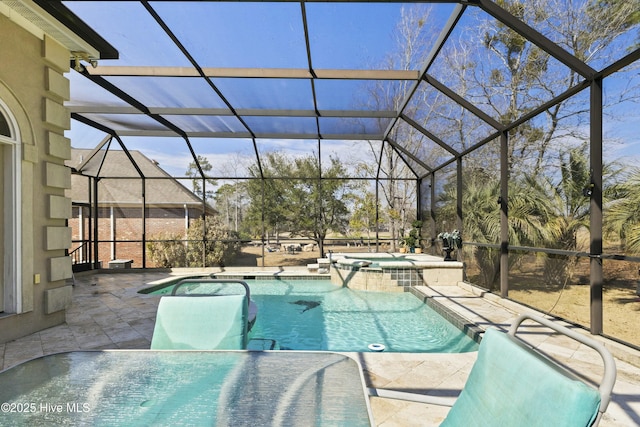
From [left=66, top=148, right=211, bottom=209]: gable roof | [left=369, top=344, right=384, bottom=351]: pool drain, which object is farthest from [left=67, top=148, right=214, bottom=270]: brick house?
[left=369, top=344, right=384, bottom=351]: pool drain

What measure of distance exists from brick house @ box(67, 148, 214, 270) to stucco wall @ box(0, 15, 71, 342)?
218 inches

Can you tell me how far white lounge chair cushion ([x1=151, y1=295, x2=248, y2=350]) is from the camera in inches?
83.2

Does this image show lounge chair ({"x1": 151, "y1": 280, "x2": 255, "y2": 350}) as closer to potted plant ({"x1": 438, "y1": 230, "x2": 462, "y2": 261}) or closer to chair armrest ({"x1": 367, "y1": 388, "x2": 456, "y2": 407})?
chair armrest ({"x1": 367, "y1": 388, "x2": 456, "y2": 407})

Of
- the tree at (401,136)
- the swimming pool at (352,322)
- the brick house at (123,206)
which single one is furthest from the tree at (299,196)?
the swimming pool at (352,322)

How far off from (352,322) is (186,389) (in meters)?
3.94

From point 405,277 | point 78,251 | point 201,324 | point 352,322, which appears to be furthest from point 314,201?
point 201,324

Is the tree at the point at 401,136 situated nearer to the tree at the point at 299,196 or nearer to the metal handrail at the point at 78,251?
the tree at the point at 299,196

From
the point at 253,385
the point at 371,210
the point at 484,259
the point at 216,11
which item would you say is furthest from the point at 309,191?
the point at 253,385

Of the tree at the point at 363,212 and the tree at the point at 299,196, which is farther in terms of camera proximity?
the tree at the point at 363,212

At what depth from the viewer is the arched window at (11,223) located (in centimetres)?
391

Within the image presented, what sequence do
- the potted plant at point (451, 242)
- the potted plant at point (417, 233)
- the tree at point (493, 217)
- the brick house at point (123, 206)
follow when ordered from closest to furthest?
the tree at point (493, 217)
the potted plant at point (451, 242)
the brick house at point (123, 206)
the potted plant at point (417, 233)

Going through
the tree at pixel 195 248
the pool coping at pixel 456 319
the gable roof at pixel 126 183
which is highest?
the gable roof at pixel 126 183

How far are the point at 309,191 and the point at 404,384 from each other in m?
8.45

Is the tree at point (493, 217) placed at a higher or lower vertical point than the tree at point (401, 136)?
lower
